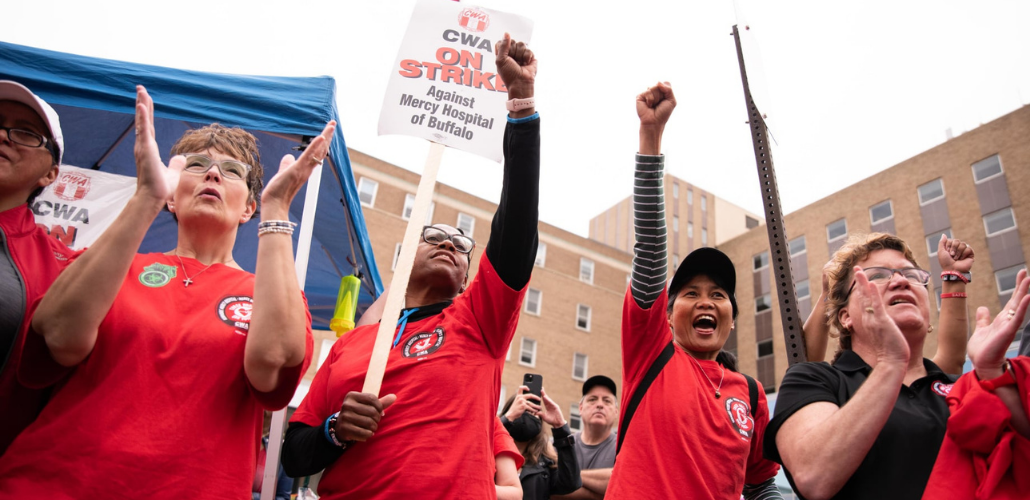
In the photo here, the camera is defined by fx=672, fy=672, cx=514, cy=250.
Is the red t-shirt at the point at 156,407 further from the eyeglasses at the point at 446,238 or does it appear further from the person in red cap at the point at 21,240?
the eyeglasses at the point at 446,238

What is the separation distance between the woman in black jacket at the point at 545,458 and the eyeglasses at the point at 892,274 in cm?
216

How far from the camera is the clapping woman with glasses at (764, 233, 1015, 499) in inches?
78.5

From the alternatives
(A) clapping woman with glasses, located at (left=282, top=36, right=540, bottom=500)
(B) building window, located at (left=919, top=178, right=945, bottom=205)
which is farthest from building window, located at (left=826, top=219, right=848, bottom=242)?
(A) clapping woman with glasses, located at (left=282, top=36, right=540, bottom=500)

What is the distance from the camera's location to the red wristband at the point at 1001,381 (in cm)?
192

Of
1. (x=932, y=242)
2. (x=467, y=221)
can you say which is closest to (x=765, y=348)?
(x=932, y=242)

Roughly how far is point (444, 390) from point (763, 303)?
111ft

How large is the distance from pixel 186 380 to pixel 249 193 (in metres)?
0.87

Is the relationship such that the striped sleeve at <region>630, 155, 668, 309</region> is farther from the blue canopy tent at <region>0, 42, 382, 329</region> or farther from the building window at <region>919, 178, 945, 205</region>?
the building window at <region>919, 178, 945, 205</region>

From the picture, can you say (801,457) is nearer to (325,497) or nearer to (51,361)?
(325,497)

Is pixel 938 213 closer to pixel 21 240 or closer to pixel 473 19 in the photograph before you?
pixel 473 19

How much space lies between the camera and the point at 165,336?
1.92 metres

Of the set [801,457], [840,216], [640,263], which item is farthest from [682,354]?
[840,216]

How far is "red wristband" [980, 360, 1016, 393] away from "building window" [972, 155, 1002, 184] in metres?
30.0

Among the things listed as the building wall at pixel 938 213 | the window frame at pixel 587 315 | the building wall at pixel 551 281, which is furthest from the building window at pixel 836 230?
the window frame at pixel 587 315
